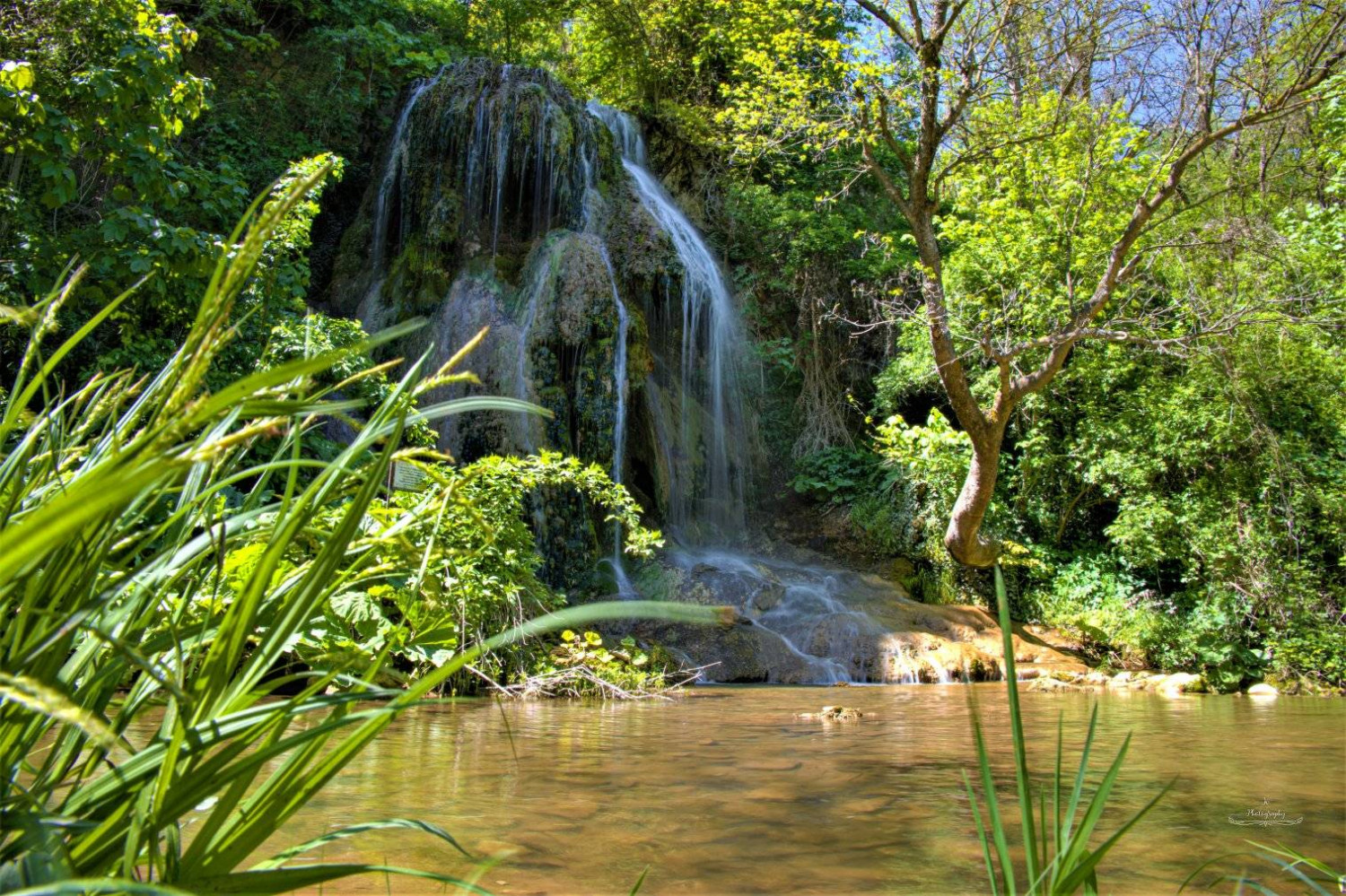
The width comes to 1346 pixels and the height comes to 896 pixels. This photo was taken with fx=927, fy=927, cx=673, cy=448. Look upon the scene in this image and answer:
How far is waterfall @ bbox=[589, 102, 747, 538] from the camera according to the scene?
45.3 feet

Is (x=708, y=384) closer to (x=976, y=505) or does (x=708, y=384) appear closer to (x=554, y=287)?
(x=554, y=287)

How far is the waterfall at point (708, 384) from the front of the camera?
13.8 metres

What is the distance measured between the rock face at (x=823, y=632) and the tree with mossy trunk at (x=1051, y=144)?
1032 mm

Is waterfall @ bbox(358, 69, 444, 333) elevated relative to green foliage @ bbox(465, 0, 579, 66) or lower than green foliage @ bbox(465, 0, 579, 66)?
lower

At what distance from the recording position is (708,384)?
14.4m

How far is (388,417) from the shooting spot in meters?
1.03

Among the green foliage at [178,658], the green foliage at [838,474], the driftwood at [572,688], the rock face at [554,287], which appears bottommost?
the driftwood at [572,688]

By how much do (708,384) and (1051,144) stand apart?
5871 millimetres

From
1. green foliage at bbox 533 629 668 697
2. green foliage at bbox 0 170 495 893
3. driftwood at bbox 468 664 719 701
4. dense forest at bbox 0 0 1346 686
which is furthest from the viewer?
dense forest at bbox 0 0 1346 686

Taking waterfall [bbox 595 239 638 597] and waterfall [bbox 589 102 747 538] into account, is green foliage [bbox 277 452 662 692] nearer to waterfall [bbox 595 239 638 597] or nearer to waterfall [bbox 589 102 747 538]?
waterfall [bbox 595 239 638 597]

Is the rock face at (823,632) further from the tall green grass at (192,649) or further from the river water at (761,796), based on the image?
the tall green grass at (192,649)

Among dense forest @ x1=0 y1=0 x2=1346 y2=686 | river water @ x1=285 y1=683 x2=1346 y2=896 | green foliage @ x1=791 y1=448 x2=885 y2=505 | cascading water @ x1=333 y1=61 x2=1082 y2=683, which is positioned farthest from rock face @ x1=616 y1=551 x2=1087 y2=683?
river water @ x1=285 y1=683 x2=1346 y2=896

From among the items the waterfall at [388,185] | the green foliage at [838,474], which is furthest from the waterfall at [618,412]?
the green foliage at [838,474]

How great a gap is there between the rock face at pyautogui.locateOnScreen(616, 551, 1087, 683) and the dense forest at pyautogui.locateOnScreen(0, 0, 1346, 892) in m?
0.09
